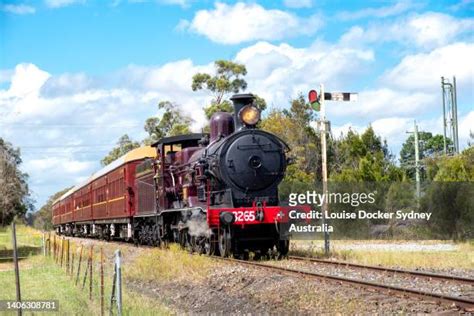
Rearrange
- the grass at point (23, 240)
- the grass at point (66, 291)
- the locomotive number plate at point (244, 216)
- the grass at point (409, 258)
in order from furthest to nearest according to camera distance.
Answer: the grass at point (23, 240), the locomotive number plate at point (244, 216), the grass at point (409, 258), the grass at point (66, 291)

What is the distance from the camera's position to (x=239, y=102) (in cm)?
1902

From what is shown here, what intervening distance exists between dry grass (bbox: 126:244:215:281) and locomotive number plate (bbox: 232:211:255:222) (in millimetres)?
1299

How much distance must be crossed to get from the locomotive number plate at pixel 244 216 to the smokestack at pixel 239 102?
2.57 meters

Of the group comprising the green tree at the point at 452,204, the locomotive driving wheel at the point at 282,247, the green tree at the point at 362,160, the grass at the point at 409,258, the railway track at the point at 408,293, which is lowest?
the grass at the point at 409,258

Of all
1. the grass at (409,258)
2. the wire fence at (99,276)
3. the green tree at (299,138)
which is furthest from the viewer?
the green tree at (299,138)

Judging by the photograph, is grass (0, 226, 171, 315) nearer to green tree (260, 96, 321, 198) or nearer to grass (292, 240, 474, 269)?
grass (292, 240, 474, 269)

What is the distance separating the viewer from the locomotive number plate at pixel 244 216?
17641 millimetres

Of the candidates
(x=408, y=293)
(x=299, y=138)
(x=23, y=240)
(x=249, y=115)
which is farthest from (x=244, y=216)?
(x=23, y=240)

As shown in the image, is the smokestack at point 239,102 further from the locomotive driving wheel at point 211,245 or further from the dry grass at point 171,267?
the dry grass at point 171,267

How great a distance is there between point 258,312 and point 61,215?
173ft

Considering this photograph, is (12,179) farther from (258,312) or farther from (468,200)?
(258,312)

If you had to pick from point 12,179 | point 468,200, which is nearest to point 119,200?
point 12,179

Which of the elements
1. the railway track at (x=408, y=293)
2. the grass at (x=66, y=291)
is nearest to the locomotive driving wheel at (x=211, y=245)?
the grass at (x=66, y=291)

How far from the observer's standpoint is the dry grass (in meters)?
15.8
